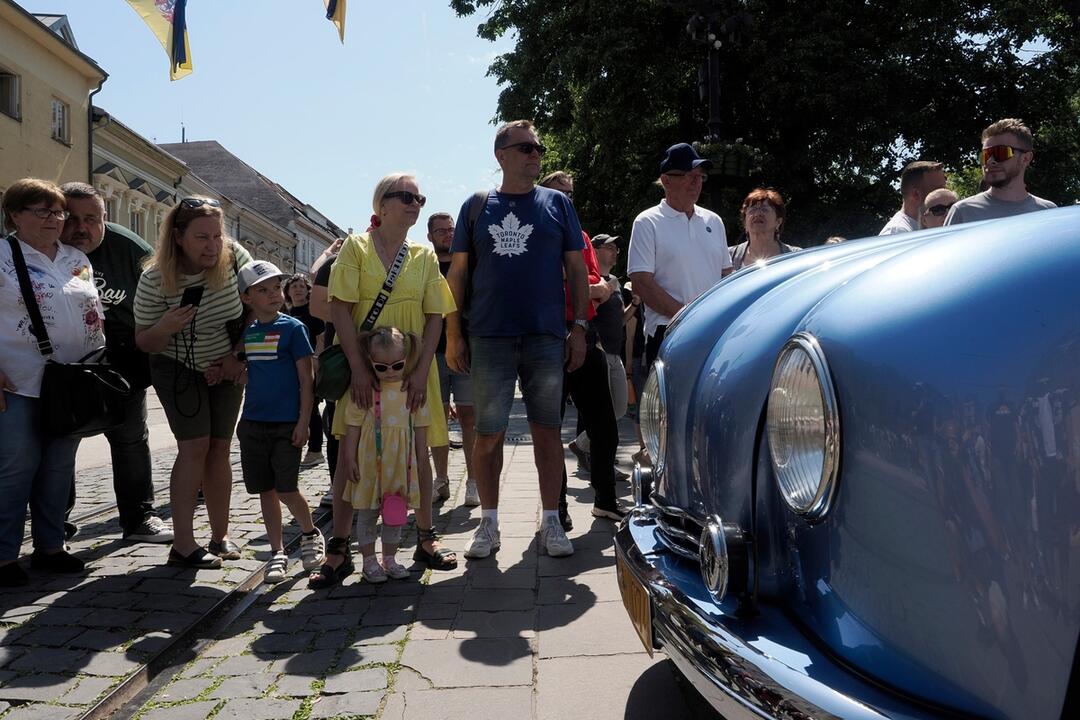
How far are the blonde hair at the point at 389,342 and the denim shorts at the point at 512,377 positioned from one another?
386mm

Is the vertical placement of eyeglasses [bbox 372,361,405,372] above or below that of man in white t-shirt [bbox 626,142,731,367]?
below

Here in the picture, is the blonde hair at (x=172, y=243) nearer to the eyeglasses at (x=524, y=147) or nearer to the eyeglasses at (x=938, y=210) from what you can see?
the eyeglasses at (x=524, y=147)

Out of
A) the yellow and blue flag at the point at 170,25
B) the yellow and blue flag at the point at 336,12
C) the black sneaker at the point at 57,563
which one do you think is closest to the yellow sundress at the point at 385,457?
the black sneaker at the point at 57,563

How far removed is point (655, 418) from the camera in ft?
8.87

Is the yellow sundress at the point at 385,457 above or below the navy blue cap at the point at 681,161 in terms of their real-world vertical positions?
below

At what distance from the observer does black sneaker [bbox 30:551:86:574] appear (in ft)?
14.2

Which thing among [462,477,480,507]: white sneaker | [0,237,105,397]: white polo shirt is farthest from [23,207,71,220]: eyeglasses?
[462,477,480,507]: white sneaker

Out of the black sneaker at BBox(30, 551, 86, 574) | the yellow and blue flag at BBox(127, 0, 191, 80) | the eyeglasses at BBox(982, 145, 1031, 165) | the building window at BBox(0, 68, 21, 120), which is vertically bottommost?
the black sneaker at BBox(30, 551, 86, 574)

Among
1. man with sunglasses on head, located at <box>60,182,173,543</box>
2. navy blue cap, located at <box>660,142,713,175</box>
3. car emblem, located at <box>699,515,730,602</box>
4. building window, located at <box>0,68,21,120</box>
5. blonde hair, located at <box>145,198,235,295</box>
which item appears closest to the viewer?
car emblem, located at <box>699,515,730,602</box>

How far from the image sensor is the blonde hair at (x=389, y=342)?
412 centimetres

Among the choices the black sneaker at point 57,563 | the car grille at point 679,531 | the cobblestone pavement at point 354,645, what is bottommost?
the cobblestone pavement at point 354,645

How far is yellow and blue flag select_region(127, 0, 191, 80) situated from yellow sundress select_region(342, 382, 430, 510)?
A: 7099 millimetres

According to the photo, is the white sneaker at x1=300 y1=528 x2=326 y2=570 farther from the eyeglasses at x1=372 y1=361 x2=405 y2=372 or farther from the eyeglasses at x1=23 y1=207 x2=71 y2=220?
the eyeglasses at x1=23 y1=207 x2=71 y2=220

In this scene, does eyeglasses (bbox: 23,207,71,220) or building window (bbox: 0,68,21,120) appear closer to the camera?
eyeglasses (bbox: 23,207,71,220)
